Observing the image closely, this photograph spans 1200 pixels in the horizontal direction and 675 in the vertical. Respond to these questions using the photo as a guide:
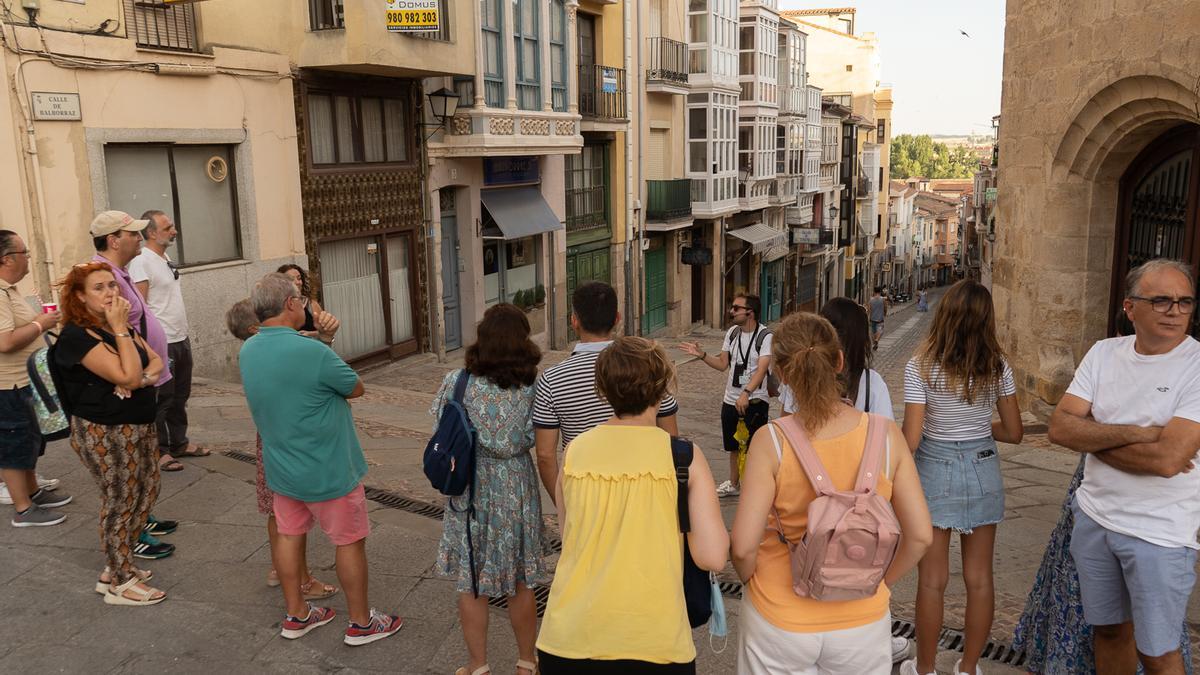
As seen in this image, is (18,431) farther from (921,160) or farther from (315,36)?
(921,160)

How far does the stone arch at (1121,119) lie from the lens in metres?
6.67

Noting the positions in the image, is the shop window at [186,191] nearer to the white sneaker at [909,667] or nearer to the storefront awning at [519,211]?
the storefront awning at [519,211]

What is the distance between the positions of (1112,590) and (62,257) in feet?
31.9

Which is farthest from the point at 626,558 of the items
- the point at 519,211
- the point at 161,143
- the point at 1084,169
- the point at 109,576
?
the point at 519,211

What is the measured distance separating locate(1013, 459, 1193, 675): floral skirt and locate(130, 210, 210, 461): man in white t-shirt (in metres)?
5.14

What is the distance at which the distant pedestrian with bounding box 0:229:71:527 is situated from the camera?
4.86m

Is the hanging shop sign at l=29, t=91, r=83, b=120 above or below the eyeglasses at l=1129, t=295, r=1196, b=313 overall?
above

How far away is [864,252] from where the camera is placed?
53219 mm

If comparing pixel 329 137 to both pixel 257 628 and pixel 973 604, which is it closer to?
pixel 257 628

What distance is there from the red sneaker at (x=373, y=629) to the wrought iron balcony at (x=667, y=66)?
20457mm

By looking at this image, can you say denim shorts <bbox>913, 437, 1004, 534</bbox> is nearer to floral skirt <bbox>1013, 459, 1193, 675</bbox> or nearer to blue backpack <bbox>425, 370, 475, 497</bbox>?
floral skirt <bbox>1013, 459, 1193, 675</bbox>

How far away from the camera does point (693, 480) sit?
8.95 ft

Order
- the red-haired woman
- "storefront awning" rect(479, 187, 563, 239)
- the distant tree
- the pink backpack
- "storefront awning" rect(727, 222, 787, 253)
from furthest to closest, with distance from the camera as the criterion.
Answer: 1. the distant tree
2. "storefront awning" rect(727, 222, 787, 253)
3. "storefront awning" rect(479, 187, 563, 239)
4. the red-haired woman
5. the pink backpack

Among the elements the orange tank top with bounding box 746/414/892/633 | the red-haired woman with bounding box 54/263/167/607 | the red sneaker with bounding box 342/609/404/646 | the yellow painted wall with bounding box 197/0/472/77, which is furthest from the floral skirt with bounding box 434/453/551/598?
the yellow painted wall with bounding box 197/0/472/77
